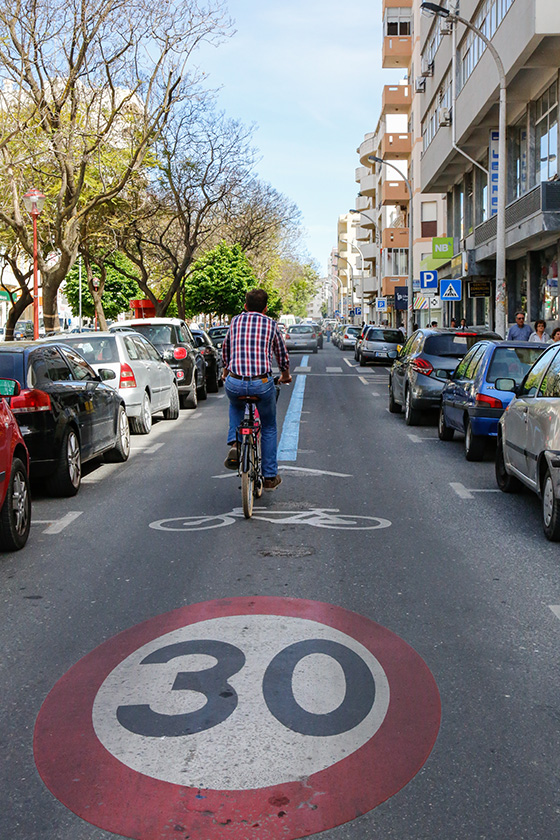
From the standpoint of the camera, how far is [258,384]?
8.27 metres

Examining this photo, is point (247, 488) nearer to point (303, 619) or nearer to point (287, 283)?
point (303, 619)

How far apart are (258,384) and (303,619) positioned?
3.25m

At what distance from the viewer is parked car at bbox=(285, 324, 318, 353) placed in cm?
5229

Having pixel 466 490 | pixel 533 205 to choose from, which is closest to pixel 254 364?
pixel 466 490

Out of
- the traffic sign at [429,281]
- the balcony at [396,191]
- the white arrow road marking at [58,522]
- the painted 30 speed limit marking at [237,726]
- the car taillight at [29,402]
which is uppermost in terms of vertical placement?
the balcony at [396,191]

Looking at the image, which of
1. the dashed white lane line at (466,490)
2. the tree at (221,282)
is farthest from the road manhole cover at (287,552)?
the tree at (221,282)

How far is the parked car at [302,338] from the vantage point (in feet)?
172

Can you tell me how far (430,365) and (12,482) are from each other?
983 cm

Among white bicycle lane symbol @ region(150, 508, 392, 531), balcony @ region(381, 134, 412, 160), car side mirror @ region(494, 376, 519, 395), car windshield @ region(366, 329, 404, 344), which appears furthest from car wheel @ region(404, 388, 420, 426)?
balcony @ region(381, 134, 412, 160)

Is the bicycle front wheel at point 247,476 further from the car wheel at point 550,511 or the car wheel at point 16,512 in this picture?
the car wheel at point 550,511

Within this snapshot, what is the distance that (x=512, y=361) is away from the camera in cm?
1209

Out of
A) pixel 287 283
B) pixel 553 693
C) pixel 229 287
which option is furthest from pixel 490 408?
pixel 287 283

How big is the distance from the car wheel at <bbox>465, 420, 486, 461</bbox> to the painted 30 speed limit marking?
6.82 metres

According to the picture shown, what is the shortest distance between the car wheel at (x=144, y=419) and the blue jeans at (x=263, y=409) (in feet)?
20.8
